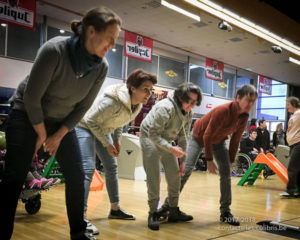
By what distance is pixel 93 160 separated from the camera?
9.26 feet

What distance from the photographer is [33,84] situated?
172 cm

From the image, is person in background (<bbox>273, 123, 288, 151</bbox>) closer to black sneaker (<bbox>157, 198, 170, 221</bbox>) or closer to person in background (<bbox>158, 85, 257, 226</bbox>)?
person in background (<bbox>158, 85, 257, 226</bbox>)

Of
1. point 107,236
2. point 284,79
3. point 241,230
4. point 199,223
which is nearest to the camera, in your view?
point 107,236

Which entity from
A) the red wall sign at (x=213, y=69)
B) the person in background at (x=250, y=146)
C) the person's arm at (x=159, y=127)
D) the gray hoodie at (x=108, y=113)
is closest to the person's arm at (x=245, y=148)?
the person in background at (x=250, y=146)

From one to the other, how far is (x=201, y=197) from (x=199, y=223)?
5.74ft

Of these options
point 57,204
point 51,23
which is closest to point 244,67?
point 51,23

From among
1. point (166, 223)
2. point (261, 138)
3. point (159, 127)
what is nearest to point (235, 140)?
point (159, 127)

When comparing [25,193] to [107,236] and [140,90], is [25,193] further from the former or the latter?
[140,90]

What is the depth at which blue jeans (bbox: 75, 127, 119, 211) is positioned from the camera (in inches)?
108

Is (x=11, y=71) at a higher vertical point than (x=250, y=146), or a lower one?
higher

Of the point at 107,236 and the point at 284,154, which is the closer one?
the point at 107,236

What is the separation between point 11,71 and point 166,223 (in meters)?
7.11

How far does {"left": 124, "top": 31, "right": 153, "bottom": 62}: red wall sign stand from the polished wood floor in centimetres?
509

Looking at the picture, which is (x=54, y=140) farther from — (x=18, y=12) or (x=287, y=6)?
(x=18, y=12)
